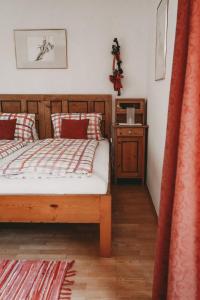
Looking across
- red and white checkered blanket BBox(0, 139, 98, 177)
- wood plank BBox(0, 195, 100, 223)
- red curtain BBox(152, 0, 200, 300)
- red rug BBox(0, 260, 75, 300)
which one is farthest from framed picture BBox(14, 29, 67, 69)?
red curtain BBox(152, 0, 200, 300)

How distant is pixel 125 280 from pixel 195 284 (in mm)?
743

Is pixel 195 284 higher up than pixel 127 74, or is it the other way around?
pixel 127 74

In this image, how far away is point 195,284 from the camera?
41.9 inches

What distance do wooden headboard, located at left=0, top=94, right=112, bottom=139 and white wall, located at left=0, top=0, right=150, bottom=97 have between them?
0.34 ft

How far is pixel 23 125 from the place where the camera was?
11.3 feet

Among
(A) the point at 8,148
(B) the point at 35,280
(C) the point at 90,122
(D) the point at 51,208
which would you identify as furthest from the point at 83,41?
(B) the point at 35,280

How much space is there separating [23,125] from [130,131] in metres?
1.36

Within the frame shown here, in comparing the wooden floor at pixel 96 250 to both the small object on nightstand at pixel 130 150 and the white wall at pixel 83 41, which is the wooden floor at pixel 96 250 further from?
the white wall at pixel 83 41

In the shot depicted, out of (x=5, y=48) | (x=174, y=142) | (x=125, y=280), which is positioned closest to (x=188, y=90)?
(x=174, y=142)

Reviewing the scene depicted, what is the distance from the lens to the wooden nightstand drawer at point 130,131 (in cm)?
342

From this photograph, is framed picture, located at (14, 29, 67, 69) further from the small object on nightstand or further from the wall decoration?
the small object on nightstand

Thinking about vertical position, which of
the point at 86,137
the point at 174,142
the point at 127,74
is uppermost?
the point at 127,74

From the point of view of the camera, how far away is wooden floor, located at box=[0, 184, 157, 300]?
5.39ft

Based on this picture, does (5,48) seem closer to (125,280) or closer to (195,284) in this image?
(125,280)
